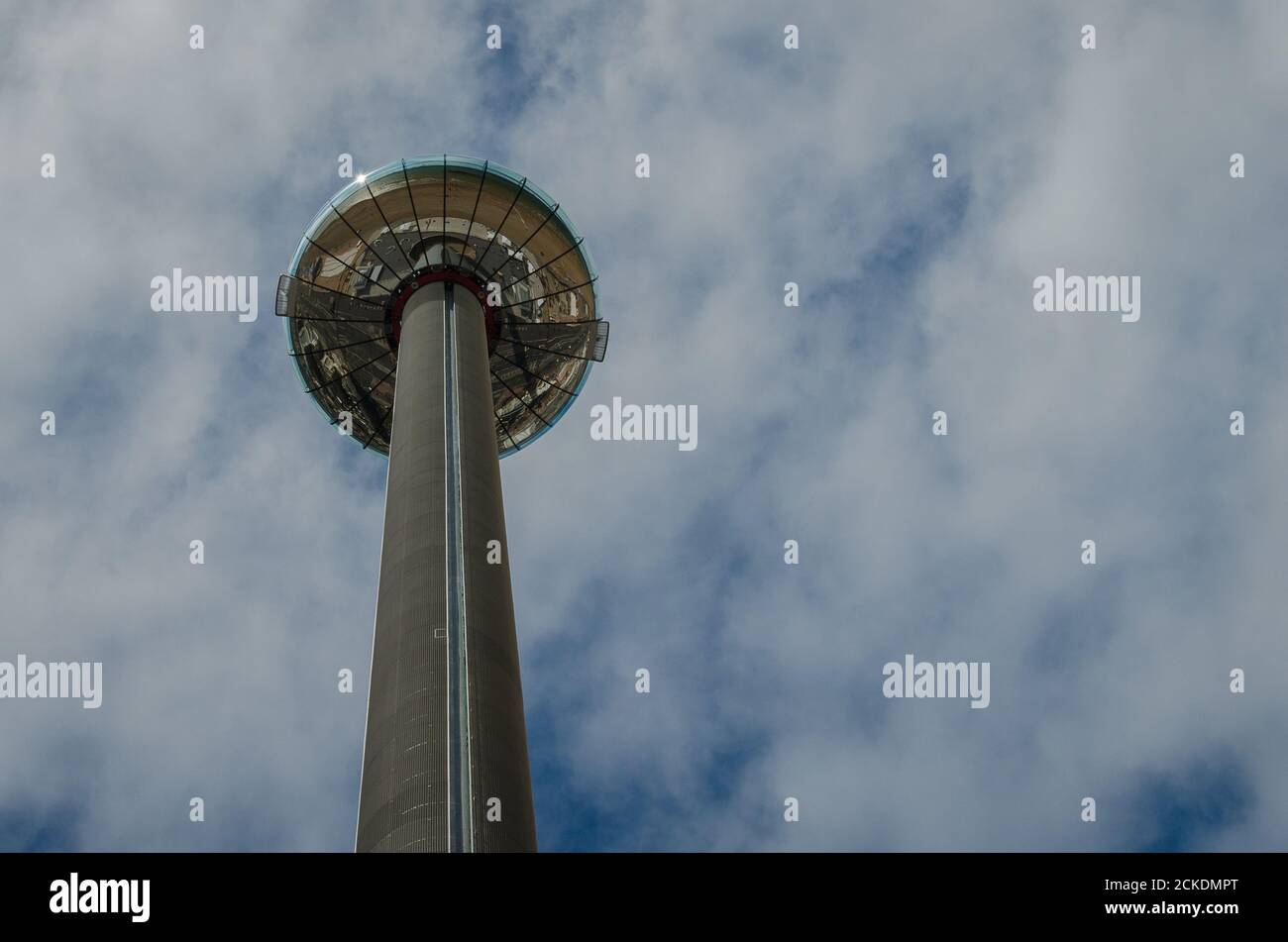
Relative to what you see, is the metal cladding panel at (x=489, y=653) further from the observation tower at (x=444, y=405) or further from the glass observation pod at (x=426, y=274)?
the glass observation pod at (x=426, y=274)

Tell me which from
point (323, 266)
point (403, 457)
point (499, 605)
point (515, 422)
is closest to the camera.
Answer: point (499, 605)

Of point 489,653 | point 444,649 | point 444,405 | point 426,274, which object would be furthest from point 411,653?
point 426,274

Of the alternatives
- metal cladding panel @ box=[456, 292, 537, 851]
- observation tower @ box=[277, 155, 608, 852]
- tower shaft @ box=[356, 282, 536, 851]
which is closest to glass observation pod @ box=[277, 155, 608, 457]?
observation tower @ box=[277, 155, 608, 852]

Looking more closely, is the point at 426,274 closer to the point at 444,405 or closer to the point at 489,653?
the point at 444,405

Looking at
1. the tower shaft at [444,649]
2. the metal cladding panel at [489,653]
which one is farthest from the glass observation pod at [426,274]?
the metal cladding panel at [489,653]
